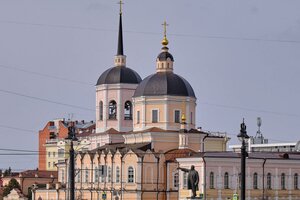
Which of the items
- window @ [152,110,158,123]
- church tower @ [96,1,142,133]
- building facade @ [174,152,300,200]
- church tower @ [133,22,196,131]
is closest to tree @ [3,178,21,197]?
church tower @ [96,1,142,133]

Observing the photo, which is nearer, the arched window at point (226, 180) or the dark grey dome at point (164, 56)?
the arched window at point (226, 180)

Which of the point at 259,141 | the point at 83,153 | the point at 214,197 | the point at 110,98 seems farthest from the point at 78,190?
the point at 259,141

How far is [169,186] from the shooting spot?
3937 inches

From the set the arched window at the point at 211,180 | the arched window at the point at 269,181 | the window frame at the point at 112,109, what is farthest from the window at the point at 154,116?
the arched window at the point at 269,181

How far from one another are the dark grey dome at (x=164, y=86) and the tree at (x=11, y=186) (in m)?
30.7

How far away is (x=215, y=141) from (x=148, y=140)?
9.37 metres

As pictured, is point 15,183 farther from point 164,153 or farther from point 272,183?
point 272,183

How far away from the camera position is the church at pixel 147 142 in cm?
9956

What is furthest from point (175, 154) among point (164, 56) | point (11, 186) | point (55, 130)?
point (55, 130)

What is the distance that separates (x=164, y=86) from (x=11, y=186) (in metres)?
34.4

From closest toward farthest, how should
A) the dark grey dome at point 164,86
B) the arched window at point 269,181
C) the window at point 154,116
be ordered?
1. the arched window at point 269,181
2. the dark grey dome at point 164,86
3. the window at point 154,116

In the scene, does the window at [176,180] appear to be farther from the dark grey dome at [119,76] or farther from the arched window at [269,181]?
the dark grey dome at [119,76]

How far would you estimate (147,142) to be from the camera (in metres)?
102

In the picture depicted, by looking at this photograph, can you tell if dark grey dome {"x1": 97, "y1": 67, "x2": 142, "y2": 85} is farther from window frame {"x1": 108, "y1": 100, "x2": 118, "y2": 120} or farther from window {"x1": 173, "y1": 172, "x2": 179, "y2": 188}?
window {"x1": 173, "y1": 172, "x2": 179, "y2": 188}
